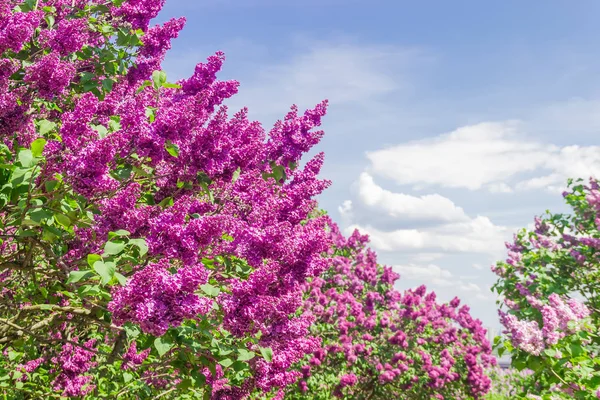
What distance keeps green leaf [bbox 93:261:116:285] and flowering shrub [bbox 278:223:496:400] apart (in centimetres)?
758

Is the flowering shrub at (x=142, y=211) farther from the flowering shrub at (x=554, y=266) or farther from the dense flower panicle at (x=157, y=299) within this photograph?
the flowering shrub at (x=554, y=266)

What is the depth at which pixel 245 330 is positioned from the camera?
347 cm

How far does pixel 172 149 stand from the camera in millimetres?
3627

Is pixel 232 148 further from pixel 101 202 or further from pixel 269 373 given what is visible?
pixel 269 373

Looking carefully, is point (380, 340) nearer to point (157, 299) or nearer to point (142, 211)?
point (142, 211)

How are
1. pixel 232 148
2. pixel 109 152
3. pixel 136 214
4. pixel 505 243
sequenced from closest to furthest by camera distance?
pixel 109 152 → pixel 136 214 → pixel 232 148 → pixel 505 243

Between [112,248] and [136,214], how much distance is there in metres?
0.53

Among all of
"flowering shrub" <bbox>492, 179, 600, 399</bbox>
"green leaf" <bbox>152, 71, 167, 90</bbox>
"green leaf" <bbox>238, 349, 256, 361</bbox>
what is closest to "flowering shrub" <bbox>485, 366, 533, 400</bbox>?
"flowering shrub" <bbox>492, 179, 600, 399</bbox>

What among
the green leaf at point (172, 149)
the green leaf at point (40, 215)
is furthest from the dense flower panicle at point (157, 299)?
the green leaf at point (172, 149)

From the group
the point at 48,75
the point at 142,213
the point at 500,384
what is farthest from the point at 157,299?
the point at 500,384

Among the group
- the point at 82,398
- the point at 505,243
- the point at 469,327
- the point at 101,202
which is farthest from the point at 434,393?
the point at 101,202

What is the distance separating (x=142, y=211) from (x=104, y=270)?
75 cm

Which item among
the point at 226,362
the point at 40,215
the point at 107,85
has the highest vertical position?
the point at 107,85

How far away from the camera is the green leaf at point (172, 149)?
3.62 meters
